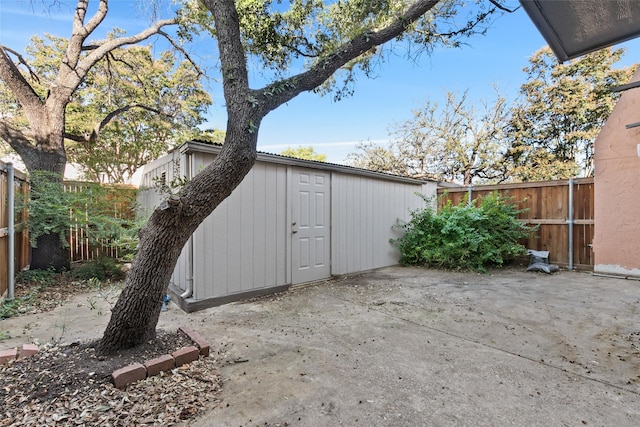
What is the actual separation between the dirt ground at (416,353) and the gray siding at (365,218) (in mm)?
1171

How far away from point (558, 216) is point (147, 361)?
7.12 meters

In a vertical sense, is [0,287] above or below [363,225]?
below

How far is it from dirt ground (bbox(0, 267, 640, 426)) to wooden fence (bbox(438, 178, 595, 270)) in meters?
1.56

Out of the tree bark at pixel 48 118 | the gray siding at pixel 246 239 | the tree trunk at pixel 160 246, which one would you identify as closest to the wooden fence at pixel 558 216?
the gray siding at pixel 246 239

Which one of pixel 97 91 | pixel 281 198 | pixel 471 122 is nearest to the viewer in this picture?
pixel 281 198

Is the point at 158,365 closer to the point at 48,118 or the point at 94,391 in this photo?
the point at 94,391

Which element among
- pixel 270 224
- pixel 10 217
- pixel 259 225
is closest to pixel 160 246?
pixel 259 225

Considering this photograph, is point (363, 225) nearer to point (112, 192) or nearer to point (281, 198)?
point (281, 198)

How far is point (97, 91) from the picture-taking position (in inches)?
330

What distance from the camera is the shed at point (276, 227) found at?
367cm

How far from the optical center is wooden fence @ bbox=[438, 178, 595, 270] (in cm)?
567

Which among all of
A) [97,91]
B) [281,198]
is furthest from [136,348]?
[97,91]

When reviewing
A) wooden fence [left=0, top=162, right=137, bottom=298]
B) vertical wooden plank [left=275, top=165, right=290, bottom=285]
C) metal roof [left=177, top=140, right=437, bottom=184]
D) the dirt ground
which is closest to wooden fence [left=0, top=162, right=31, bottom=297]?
wooden fence [left=0, top=162, right=137, bottom=298]

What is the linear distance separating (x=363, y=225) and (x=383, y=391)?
400cm
